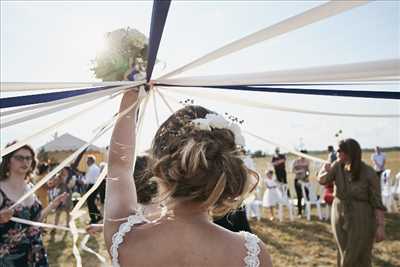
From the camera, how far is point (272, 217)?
386 inches

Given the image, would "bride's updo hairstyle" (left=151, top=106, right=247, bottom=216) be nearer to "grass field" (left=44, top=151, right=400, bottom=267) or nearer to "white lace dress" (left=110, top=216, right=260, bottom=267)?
"white lace dress" (left=110, top=216, right=260, bottom=267)

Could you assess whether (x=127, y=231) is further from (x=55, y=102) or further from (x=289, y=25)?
(x=289, y=25)

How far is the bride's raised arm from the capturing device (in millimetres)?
1512

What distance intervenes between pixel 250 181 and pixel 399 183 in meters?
10.4

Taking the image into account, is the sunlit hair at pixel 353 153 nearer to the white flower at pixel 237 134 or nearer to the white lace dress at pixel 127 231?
the white flower at pixel 237 134

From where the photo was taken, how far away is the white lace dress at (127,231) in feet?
4.59

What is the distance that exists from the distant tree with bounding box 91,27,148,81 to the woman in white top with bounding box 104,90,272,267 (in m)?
0.46

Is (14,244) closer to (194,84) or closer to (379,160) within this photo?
(194,84)

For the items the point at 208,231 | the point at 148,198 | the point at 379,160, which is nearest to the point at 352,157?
the point at 148,198

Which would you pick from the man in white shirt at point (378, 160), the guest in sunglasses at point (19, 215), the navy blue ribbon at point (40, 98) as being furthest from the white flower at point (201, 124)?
the man in white shirt at point (378, 160)

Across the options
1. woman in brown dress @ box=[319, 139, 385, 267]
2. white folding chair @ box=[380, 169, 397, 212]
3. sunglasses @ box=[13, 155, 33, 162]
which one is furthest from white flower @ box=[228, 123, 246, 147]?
white folding chair @ box=[380, 169, 397, 212]

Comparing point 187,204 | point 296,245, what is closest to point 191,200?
point 187,204

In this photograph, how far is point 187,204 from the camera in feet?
4.75

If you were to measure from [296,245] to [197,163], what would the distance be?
21.7 feet
